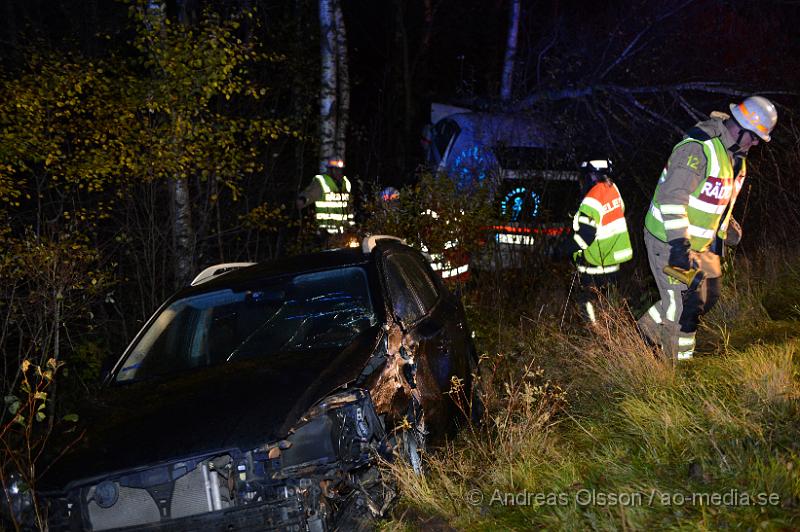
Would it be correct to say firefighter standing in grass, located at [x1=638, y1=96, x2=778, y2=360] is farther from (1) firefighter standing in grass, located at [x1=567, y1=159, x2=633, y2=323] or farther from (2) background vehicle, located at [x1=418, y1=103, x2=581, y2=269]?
(2) background vehicle, located at [x1=418, y1=103, x2=581, y2=269]

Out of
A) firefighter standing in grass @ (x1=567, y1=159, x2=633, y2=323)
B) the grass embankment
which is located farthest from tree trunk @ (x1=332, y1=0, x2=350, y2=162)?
the grass embankment

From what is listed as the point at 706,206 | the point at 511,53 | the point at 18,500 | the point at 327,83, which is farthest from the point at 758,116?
the point at 511,53

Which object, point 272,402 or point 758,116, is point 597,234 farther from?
point 272,402

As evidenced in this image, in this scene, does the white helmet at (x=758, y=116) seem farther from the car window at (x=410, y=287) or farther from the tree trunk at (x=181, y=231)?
the tree trunk at (x=181, y=231)

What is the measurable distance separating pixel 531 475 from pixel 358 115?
19.3 m

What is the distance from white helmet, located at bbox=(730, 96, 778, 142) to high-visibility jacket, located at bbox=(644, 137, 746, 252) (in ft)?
0.66

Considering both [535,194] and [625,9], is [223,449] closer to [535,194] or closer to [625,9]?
[535,194]

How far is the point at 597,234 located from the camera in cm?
652

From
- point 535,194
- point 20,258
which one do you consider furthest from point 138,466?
point 535,194

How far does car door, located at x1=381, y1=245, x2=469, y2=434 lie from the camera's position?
4.29m

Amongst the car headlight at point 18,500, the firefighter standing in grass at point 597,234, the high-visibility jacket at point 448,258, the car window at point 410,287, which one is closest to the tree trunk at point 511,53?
the high-visibility jacket at point 448,258

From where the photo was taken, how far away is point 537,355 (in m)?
5.91

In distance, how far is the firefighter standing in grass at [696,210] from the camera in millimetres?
5113

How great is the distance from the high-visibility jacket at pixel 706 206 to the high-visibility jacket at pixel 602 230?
1.11 m
